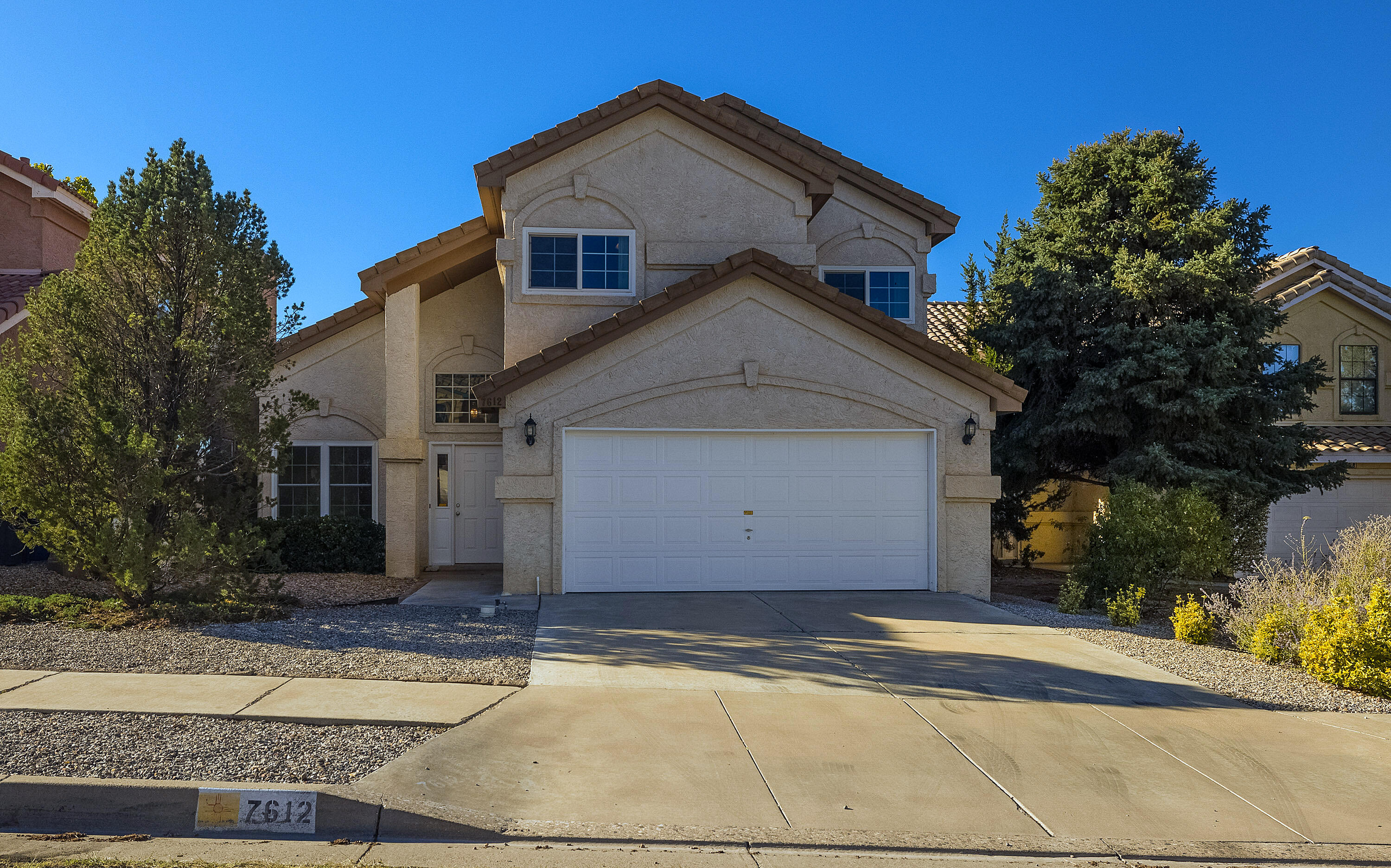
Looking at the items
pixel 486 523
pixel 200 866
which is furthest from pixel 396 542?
pixel 200 866

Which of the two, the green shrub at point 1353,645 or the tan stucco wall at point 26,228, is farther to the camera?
the tan stucco wall at point 26,228

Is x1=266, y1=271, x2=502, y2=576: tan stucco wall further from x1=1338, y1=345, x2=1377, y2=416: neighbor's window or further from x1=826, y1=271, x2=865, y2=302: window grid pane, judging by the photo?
x1=1338, y1=345, x2=1377, y2=416: neighbor's window

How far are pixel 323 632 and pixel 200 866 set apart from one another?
4.97 meters

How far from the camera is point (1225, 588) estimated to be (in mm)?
12570

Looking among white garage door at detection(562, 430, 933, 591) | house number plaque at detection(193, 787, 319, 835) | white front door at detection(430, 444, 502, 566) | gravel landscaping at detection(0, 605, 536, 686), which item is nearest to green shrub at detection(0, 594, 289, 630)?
gravel landscaping at detection(0, 605, 536, 686)

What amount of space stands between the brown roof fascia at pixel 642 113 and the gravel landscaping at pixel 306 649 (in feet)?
21.4

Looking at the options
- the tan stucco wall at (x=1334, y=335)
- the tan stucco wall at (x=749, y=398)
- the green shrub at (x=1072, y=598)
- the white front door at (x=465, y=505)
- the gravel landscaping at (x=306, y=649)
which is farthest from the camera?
the tan stucco wall at (x=1334, y=335)

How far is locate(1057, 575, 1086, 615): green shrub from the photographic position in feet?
39.1

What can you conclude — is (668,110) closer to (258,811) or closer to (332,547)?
(332,547)

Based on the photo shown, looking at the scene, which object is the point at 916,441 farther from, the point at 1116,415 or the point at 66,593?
the point at 66,593

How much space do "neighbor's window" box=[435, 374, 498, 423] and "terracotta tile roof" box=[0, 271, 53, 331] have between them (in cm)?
619

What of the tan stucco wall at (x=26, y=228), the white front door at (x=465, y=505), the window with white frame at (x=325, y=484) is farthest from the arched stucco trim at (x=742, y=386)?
the tan stucco wall at (x=26, y=228)

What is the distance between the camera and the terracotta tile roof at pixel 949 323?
1922cm

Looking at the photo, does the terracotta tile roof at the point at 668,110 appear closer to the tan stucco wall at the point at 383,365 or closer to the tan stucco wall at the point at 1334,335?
the tan stucco wall at the point at 383,365
